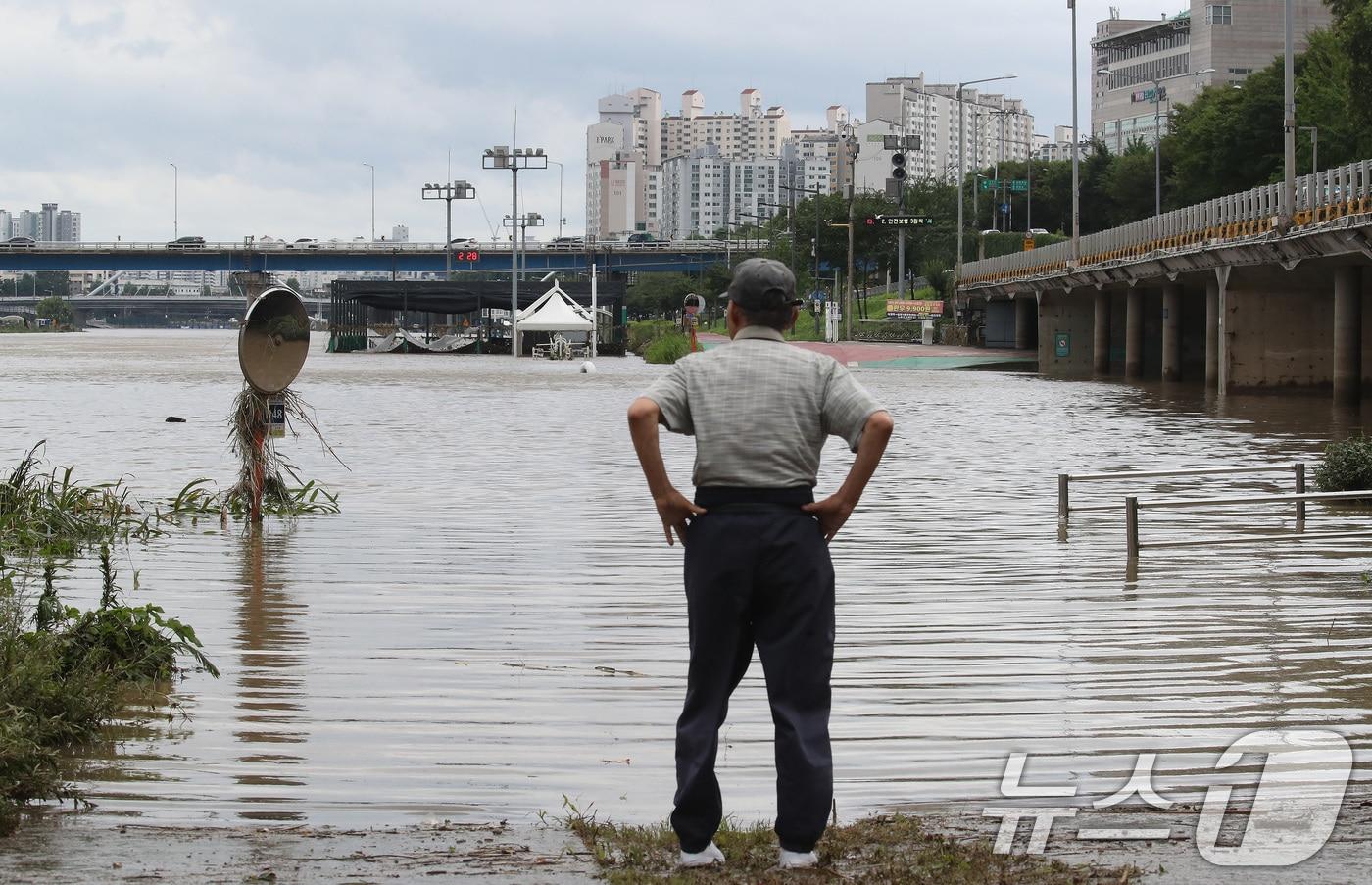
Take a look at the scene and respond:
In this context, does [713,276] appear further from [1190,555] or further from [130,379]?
[1190,555]

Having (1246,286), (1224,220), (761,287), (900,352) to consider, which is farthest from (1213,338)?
(761,287)

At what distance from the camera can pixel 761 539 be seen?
16.9ft

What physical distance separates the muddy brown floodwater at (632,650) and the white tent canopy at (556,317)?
6104 centimetres

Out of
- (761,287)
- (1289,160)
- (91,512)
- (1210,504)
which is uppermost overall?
(1289,160)

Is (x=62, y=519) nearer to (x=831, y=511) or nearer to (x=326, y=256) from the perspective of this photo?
(x=831, y=511)

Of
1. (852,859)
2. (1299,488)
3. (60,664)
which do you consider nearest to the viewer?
(852,859)

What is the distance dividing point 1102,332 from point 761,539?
2611 inches

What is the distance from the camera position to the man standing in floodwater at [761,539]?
5.16 metres

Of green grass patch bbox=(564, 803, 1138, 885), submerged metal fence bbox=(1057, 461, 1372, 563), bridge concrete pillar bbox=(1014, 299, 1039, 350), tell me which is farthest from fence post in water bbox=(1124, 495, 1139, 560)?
bridge concrete pillar bbox=(1014, 299, 1039, 350)

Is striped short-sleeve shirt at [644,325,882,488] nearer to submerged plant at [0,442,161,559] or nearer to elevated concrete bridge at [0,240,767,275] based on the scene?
submerged plant at [0,442,161,559]

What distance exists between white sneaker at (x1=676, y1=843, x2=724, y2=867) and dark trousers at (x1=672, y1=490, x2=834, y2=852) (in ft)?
0.08

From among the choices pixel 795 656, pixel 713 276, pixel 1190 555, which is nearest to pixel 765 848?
pixel 795 656

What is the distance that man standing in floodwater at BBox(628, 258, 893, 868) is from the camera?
5.16 meters

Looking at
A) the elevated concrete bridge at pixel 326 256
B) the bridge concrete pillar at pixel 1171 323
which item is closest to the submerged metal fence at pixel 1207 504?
the bridge concrete pillar at pixel 1171 323
